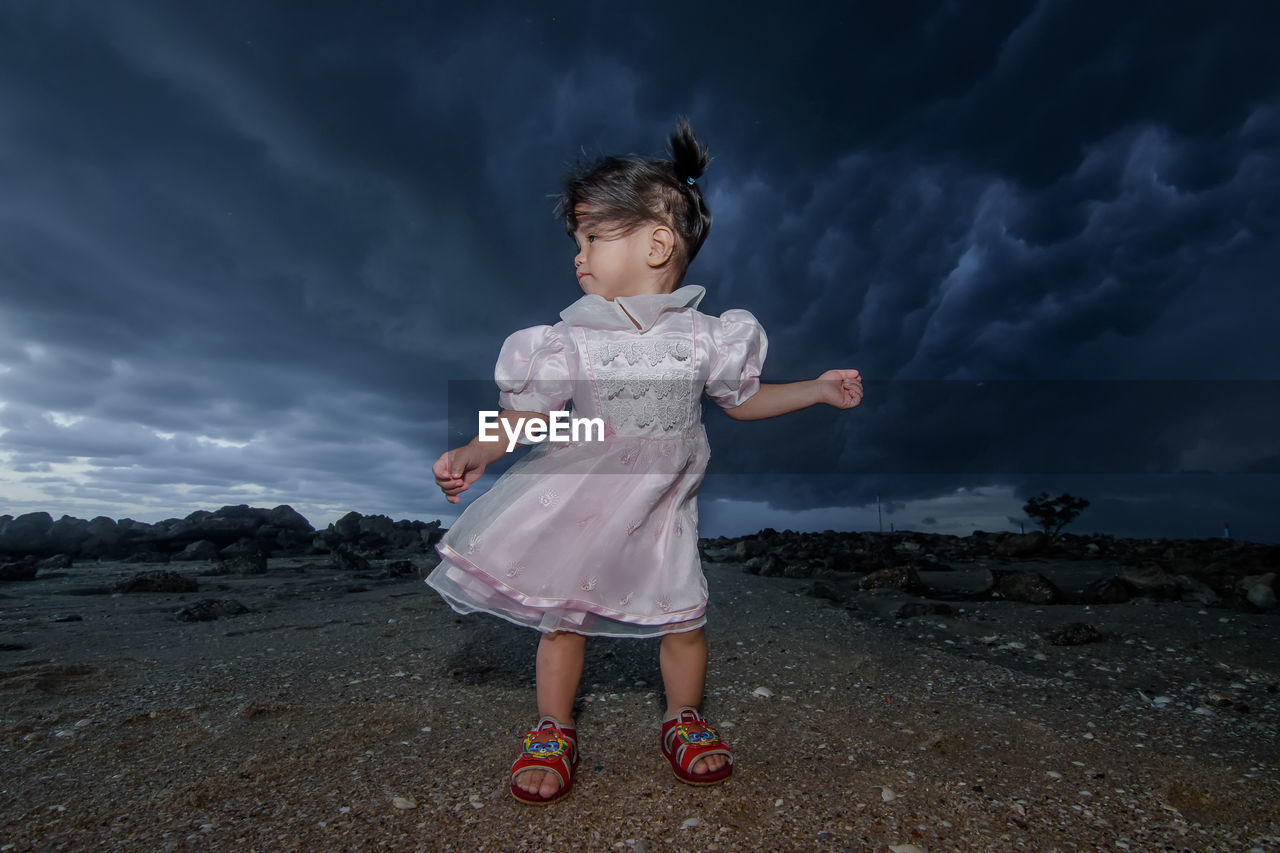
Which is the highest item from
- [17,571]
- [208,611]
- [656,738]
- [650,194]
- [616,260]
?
[650,194]

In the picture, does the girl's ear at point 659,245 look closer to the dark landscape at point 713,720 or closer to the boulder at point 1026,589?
the dark landscape at point 713,720

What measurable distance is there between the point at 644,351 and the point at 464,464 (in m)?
0.68

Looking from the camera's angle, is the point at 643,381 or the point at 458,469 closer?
the point at 458,469

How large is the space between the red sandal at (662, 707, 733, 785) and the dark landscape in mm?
54

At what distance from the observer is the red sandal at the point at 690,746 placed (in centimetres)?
188

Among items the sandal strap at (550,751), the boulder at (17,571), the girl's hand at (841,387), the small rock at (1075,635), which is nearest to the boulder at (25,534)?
the boulder at (17,571)

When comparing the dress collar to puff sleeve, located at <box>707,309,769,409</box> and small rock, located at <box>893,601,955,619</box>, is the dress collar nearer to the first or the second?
puff sleeve, located at <box>707,309,769,409</box>

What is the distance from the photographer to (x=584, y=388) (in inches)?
88.6

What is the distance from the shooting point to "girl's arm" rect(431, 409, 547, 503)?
6.59ft

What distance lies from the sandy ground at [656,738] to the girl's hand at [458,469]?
2.71 feet

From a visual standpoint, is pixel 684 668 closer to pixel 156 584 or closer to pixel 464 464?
pixel 464 464

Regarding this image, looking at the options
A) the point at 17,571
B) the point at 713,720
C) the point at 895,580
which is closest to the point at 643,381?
the point at 713,720

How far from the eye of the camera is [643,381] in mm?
2203

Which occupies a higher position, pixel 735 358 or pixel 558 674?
pixel 735 358
